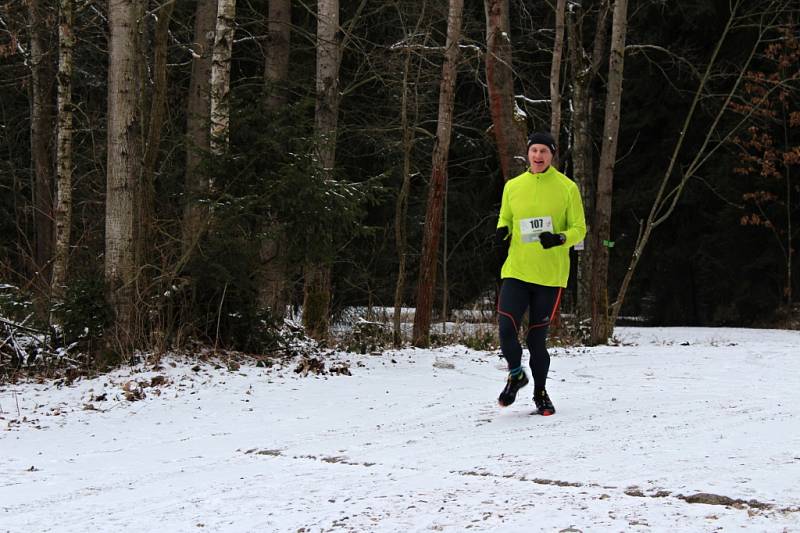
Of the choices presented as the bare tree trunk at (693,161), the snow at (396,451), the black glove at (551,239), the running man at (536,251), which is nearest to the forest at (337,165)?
the bare tree trunk at (693,161)

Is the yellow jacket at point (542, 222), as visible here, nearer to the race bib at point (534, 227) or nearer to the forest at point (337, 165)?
the race bib at point (534, 227)

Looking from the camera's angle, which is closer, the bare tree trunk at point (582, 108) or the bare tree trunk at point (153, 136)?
the bare tree trunk at point (153, 136)

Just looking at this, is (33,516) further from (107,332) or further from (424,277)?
(424,277)

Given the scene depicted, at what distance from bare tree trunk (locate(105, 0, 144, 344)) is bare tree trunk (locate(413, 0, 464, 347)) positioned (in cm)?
426

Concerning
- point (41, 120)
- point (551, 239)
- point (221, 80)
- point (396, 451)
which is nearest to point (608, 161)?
point (221, 80)

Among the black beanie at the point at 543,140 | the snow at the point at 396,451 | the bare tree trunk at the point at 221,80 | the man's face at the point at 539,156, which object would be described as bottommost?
the snow at the point at 396,451

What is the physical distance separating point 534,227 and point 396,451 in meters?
1.96

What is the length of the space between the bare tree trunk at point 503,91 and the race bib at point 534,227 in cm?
768

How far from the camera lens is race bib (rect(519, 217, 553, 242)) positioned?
20.9 ft

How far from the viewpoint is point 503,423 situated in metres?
6.16

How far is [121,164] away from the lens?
30.7 feet

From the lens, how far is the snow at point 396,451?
3.91 meters

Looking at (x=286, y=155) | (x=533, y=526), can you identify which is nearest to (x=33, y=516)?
(x=533, y=526)

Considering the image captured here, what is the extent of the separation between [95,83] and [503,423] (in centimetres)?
1713
